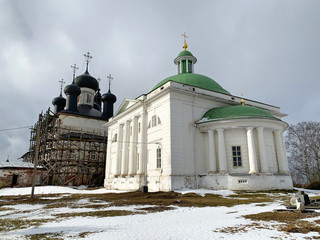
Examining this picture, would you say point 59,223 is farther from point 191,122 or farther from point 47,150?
point 47,150

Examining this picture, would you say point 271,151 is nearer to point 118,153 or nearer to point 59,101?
point 118,153

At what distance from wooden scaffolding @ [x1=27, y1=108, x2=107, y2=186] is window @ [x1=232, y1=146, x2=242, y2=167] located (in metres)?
21.8

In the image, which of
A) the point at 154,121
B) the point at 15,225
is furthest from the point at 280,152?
the point at 15,225

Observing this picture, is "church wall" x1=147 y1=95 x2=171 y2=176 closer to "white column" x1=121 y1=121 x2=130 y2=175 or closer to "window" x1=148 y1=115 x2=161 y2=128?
"window" x1=148 y1=115 x2=161 y2=128

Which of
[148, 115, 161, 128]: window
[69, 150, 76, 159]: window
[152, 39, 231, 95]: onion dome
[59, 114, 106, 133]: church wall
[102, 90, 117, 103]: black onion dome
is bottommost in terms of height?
[69, 150, 76, 159]: window

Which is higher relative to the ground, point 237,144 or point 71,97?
point 71,97

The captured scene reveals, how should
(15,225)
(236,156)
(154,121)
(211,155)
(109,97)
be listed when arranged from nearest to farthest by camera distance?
(15,225), (236,156), (211,155), (154,121), (109,97)

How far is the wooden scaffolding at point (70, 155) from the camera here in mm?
32812

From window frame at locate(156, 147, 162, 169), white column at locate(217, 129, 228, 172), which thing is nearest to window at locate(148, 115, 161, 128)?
window frame at locate(156, 147, 162, 169)

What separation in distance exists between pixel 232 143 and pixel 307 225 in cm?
1374

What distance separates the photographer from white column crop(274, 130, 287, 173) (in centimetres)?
1999

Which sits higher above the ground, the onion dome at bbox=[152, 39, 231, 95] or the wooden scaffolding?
the onion dome at bbox=[152, 39, 231, 95]

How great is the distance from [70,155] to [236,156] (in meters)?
24.3

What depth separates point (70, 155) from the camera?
3462 centimetres
